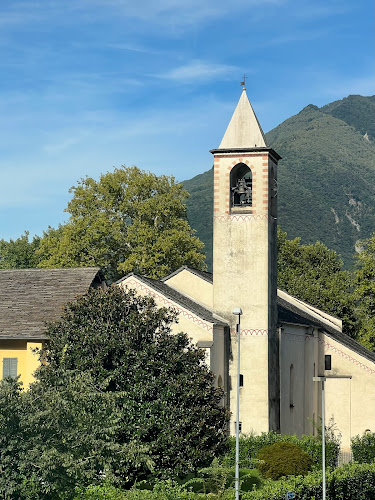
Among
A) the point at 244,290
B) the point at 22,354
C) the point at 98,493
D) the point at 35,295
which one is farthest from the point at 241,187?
the point at 98,493

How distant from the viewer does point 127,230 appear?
6875 cm

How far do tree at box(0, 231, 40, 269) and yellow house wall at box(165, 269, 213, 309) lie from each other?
125 ft

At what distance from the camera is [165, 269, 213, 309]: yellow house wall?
48719 millimetres

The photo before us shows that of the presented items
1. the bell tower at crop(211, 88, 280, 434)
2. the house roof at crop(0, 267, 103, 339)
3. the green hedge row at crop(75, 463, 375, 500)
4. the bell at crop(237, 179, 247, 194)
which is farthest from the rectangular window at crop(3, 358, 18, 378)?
the bell at crop(237, 179, 247, 194)

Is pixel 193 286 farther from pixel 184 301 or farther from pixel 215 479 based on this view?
pixel 215 479

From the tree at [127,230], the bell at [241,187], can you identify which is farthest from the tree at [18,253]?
the bell at [241,187]

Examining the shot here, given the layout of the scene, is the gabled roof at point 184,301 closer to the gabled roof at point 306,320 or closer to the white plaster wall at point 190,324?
the white plaster wall at point 190,324

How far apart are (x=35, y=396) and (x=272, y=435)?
17.2m

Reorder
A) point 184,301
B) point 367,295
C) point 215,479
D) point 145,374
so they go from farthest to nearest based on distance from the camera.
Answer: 1. point 367,295
2. point 184,301
3. point 145,374
4. point 215,479

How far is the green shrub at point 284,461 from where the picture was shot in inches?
1430

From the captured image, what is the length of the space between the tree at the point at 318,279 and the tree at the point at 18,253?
78.1ft

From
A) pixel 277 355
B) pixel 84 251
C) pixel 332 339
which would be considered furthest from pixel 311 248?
pixel 277 355

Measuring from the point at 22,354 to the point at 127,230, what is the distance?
28.9 meters

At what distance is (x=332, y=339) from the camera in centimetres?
5488
